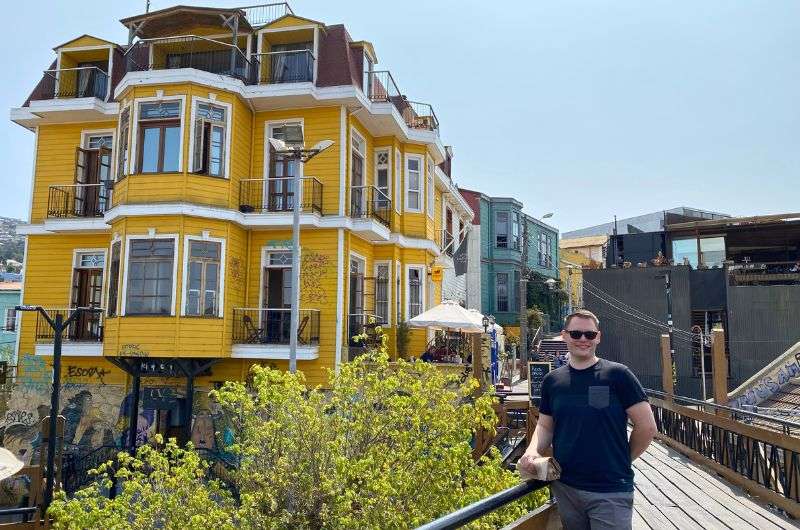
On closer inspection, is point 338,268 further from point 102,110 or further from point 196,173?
point 102,110

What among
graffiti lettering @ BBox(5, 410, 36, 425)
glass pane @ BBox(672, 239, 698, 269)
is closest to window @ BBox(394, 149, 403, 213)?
graffiti lettering @ BBox(5, 410, 36, 425)

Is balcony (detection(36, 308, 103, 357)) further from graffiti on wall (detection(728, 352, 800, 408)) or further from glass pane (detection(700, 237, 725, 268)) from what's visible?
glass pane (detection(700, 237, 725, 268))

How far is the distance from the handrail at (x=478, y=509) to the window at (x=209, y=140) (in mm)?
13847

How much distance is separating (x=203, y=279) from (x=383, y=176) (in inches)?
253

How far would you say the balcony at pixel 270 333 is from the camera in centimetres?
1546

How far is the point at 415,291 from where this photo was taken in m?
20.1

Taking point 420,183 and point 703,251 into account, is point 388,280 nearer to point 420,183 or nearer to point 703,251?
point 420,183

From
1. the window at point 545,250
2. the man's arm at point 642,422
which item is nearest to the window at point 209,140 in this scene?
the man's arm at point 642,422

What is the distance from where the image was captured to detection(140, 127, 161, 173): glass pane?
51.8 ft

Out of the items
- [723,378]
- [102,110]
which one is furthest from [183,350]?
[723,378]

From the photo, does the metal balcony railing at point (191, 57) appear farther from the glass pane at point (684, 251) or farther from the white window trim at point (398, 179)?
the glass pane at point (684, 251)

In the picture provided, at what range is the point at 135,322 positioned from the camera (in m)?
15.1

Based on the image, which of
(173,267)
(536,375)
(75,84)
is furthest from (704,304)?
(75,84)

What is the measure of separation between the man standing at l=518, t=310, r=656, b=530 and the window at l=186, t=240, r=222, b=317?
1289 centimetres
